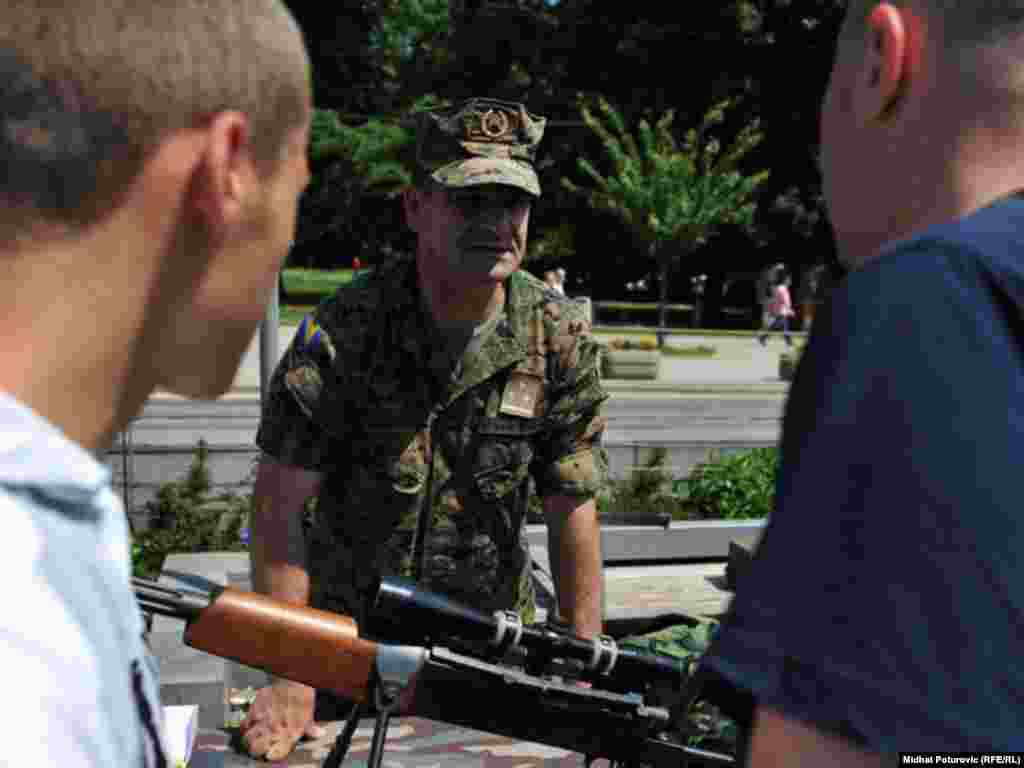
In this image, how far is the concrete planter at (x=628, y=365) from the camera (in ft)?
61.2

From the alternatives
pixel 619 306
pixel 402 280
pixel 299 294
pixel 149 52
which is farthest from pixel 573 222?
pixel 149 52

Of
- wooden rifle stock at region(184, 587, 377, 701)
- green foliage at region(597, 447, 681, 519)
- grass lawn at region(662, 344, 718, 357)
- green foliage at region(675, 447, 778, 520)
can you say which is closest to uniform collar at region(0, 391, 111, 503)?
wooden rifle stock at region(184, 587, 377, 701)

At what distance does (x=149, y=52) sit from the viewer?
3.49 ft

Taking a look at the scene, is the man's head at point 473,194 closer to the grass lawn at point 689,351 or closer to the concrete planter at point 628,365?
the concrete planter at point 628,365

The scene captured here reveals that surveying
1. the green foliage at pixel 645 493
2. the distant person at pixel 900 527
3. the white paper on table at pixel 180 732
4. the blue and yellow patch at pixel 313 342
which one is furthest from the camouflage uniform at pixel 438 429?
the green foliage at pixel 645 493

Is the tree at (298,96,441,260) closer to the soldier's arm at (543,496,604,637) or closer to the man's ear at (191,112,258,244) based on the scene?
the soldier's arm at (543,496,604,637)

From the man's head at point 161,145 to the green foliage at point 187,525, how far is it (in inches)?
208

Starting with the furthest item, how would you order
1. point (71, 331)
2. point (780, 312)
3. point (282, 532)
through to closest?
point (780, 312), point (282, 532), point (71, 331)

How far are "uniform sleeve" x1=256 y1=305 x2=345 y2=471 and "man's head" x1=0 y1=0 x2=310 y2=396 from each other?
1.87m

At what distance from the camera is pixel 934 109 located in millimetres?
1191

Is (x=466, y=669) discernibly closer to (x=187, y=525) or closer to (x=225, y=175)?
(x=225, y=175)

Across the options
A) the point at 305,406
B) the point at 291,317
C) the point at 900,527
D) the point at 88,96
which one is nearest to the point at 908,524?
the point at 900,527

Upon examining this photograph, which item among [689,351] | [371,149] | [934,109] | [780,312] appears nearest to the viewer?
[934,109]

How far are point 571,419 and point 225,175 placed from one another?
2328mm
